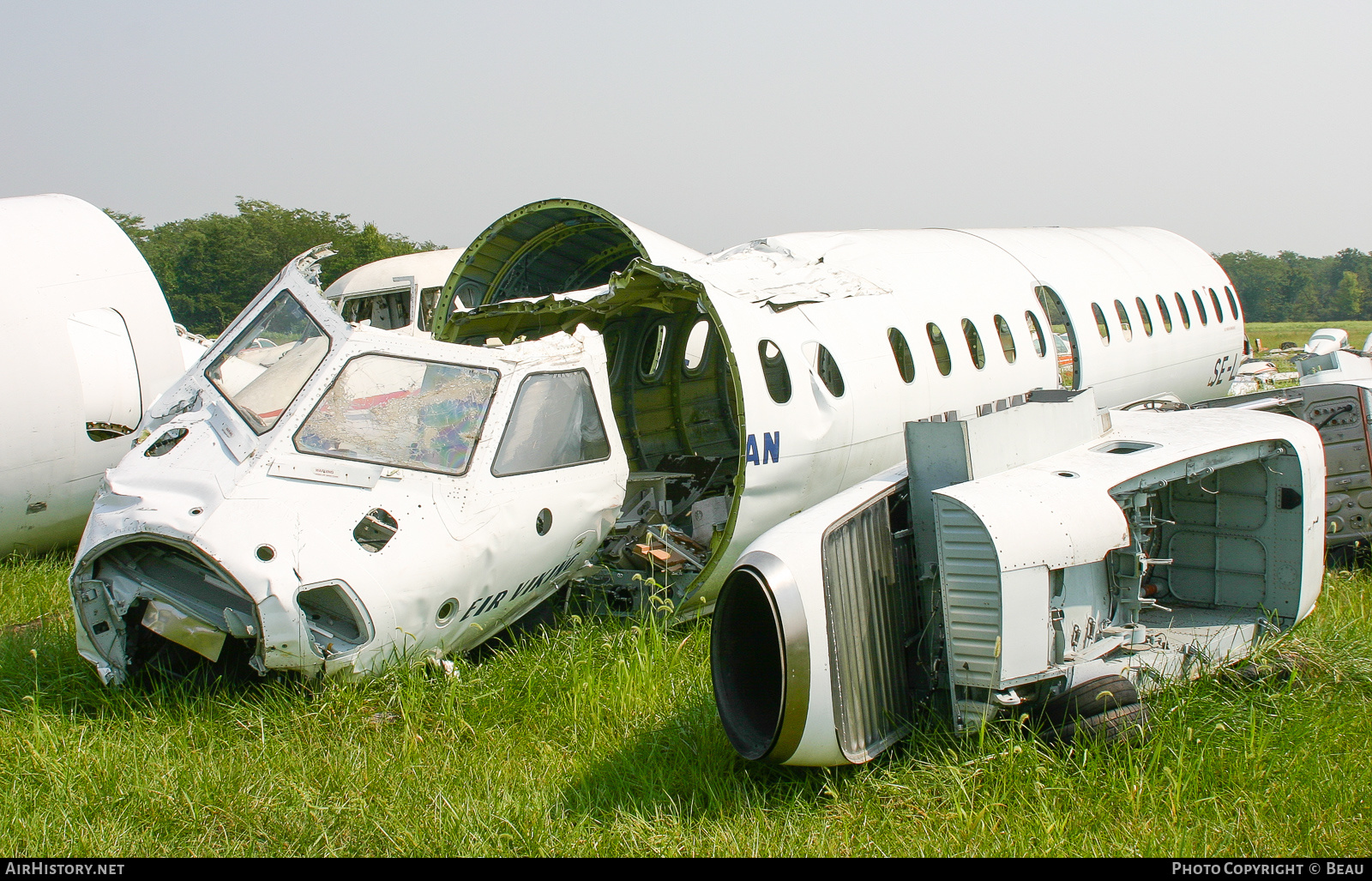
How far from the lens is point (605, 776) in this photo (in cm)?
530

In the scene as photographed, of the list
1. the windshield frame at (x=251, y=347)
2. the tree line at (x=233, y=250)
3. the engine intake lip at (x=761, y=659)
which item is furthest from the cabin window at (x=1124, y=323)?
the tree line at (x=233, y=250)

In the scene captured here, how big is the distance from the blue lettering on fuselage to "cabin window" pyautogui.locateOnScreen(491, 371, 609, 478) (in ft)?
3.30

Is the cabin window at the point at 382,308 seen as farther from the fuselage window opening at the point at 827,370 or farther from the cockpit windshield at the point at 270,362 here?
the fuselage window opening at the point at 827,370

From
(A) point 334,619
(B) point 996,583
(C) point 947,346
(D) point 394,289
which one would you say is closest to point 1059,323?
(C) point 947,346

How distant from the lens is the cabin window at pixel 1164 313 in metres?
13.2

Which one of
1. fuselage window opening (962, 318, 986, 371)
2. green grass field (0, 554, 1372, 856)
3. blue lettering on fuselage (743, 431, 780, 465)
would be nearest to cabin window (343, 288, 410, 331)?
fuselage window opening (962, 318, 986, 371)

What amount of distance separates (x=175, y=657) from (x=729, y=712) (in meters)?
3.55

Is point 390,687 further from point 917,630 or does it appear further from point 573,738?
point 917,630

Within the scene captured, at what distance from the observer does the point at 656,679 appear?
250 inches

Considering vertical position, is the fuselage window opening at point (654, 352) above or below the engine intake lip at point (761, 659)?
above

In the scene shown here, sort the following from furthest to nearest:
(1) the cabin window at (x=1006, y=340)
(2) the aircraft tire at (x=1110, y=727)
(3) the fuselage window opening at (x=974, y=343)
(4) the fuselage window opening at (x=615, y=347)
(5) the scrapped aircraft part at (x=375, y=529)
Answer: (4) the fuselage window opening at (x=615, y=347) < (1) the cabin window at (x=1006, y=340) < (3) the fuselage window opening at (x=974, y=343) < (5) the scrapped aircraft part at (x=375, y=529) < (2) the aircraft tire at (x=1110, y=727)

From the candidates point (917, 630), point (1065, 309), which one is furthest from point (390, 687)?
point (1065, 309)

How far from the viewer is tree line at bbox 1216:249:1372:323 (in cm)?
10225

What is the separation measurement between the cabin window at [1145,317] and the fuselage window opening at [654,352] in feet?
20.8
